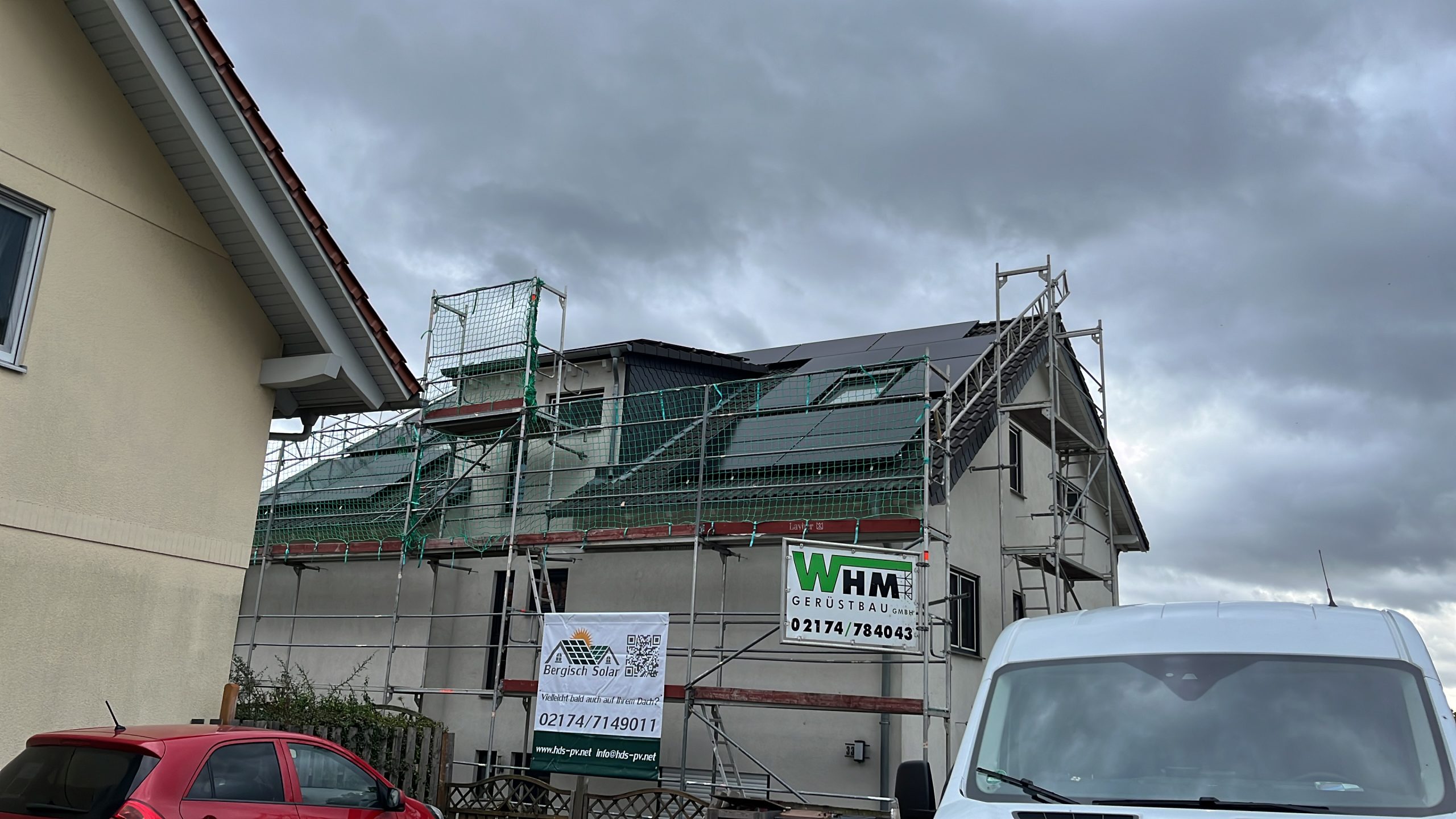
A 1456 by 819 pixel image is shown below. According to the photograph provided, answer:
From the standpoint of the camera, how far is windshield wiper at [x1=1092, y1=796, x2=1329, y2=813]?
3.85m

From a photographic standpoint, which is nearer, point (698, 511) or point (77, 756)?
point (77, 756)

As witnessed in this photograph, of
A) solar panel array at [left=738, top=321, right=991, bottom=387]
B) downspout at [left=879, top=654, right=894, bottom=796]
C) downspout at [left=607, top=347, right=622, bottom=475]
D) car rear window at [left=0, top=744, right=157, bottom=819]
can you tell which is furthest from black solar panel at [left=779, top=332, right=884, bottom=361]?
car rear window at [left=0, top=744, right=157, bottom=819]

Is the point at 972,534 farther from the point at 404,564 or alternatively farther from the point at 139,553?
the point at 139,553

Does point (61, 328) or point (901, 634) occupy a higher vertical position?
point (61, 328)

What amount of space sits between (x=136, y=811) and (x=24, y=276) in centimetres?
405

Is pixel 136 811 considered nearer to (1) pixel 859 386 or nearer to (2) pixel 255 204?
(2) pixel 255 204

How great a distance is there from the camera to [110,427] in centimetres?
866

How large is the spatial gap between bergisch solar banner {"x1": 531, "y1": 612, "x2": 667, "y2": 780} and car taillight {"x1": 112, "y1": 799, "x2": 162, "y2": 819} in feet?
21.1

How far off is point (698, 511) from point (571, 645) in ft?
7.01

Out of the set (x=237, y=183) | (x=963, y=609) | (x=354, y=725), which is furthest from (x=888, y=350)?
(x=237, y=183)

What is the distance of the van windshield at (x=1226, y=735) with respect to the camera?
3.98 metres

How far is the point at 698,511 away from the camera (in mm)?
13734

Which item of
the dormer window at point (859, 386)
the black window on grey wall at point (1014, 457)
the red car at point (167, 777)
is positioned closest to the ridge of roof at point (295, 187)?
the red car at point (167, 777)

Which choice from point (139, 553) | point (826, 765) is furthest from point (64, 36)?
point (826, 765)
